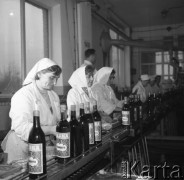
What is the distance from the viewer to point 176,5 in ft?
23.5

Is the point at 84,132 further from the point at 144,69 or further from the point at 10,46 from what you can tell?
the point at 144,69

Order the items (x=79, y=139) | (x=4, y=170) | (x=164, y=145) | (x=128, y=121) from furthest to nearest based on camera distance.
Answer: (x=164, y=145) → (x=128, y=121) → (x=79, y=139) → (x=4, y=170)

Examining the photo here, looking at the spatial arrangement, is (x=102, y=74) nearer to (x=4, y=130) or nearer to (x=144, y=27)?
(x=4, y=130)

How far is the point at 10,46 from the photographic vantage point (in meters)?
3.65

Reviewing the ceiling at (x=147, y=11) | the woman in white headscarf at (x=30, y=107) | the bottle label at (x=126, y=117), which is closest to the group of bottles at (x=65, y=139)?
the woman in white headscarf at (x=30, y=107)

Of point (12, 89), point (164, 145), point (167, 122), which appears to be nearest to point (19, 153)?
point (12, 89)

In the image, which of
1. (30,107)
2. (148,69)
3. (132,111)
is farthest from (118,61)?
(30,107)

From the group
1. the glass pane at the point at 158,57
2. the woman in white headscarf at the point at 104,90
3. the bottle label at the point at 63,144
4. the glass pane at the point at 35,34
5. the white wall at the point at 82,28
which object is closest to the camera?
the bottle label at the point at 63,144

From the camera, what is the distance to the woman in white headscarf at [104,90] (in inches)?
132

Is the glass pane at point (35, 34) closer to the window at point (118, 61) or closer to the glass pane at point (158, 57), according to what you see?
→ the window at point (118, 61)

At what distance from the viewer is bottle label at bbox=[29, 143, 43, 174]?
3.37 ft

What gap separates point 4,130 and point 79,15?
3.12 meters

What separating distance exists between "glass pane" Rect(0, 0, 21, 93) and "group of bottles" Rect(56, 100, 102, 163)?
2.28 metres

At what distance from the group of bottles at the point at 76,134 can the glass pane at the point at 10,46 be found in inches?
89.9
